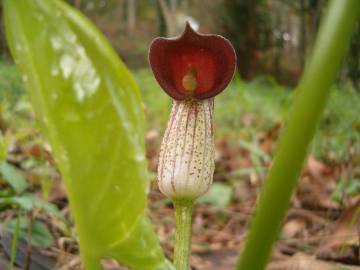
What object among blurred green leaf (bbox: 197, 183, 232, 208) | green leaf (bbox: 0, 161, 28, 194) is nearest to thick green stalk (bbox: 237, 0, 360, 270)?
green leaf (bbox: 0, 161, 28, 194)

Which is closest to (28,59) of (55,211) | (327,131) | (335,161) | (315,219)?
(55,211)

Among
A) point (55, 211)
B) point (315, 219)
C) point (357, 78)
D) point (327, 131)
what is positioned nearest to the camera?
point (55, 211)

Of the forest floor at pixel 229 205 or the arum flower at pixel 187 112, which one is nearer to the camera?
the arum flower at pixel 187 112

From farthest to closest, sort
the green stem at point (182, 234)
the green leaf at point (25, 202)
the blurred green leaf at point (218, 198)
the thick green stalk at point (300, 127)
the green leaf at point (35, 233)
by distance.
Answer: the blurred green leaf at point (218, 198) < the green leaf at point (35, 233) < the green leaf at point (25, 202) < the green stem at point (182, 234) < the thick green stalk at point (300, 127)

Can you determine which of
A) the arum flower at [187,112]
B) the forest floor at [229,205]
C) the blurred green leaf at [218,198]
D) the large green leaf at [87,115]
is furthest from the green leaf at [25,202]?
the blurred green leaf at [218,198]

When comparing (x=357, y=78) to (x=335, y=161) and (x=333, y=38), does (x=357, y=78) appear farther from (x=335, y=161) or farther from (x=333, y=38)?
A: (x=333, y=38)

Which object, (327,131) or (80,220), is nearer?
(80,220)

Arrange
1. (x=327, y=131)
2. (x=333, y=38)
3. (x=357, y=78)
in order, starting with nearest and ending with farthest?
1. (x=333, y=38)
2. (x=327, y=131)
3. (x=357, y=78)

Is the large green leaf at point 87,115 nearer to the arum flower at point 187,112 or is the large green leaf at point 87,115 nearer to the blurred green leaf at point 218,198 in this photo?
the arum flower at point 187,112
